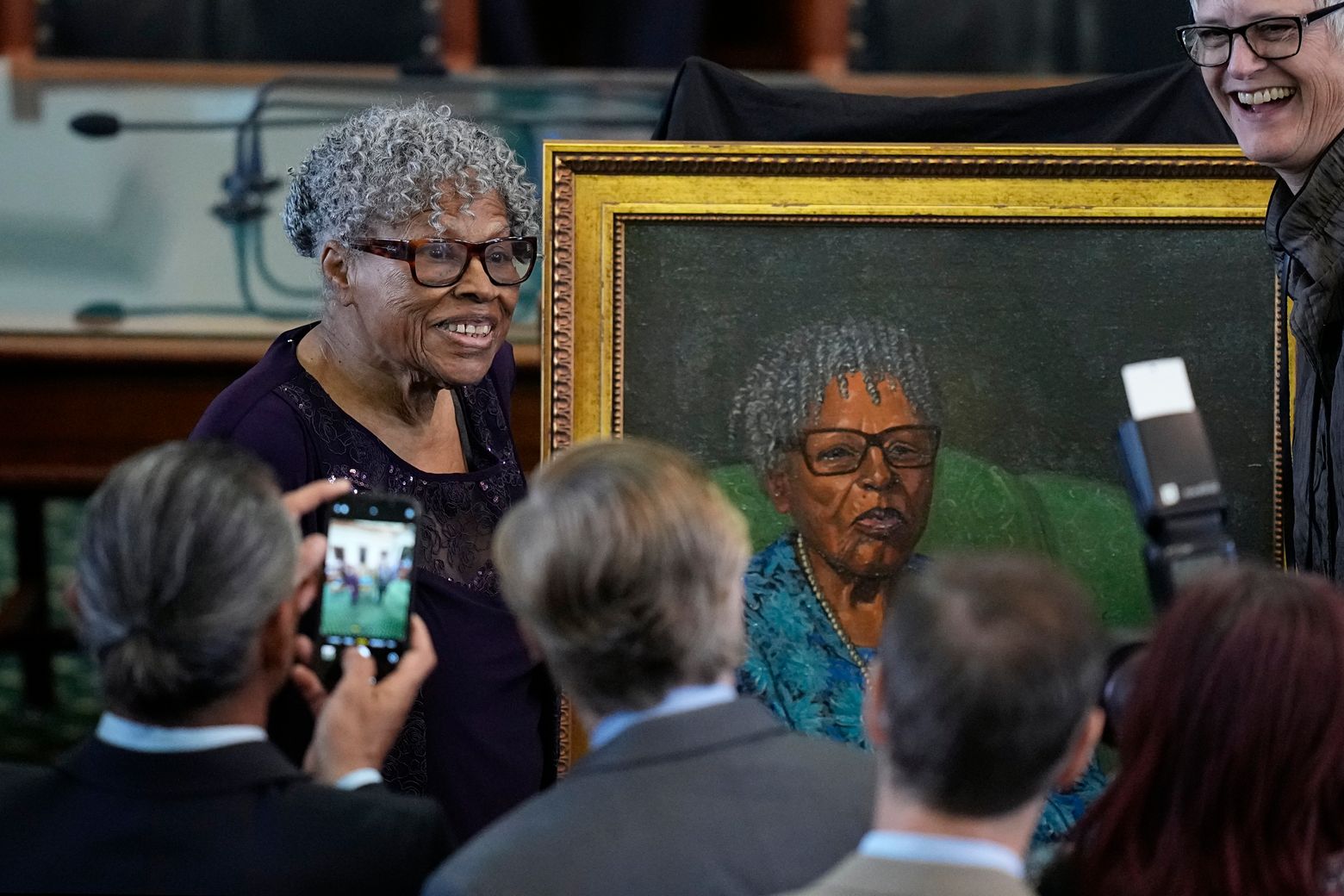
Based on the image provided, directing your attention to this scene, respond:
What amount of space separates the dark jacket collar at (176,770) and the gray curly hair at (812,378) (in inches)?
43.7

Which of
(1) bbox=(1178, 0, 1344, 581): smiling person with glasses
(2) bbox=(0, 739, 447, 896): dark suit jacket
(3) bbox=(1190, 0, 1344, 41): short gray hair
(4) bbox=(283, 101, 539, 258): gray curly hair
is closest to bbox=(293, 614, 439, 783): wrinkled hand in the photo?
(2) bbox=(0, 739, 447, 896): dark suit jacket

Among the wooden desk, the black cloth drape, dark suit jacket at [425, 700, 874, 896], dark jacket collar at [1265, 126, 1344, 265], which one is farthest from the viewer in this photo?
the wooden desk

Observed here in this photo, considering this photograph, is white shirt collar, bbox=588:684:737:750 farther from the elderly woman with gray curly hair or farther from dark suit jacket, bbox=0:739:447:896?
the elderly woman with gray curly hair

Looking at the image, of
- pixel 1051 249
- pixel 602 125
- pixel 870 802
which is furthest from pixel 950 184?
pixel 602 125

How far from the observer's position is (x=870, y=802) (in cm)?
174

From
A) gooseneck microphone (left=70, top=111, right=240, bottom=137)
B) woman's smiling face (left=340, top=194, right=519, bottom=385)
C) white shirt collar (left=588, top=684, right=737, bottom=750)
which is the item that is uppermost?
gooseneck microphone (left=70, top=111, right=240, bottom=137)

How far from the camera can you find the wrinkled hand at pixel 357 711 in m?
1.95

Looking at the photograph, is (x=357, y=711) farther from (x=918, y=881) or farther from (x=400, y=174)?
(x=400, y=174)

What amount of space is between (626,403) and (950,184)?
596 millimetres

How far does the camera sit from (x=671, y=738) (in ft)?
5.54

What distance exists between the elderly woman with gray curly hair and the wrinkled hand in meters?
0.42

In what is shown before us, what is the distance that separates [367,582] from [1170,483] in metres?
0.92

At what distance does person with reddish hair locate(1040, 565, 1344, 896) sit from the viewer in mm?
1598

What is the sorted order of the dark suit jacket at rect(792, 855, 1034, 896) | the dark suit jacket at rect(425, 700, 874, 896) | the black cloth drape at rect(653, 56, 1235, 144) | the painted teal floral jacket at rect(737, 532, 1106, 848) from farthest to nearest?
the black cloth drape at rect(653, 56, 1235, 144) < the painted teal floral jacket at rect(737, 532, 1106, 848) < the dark suit jacket at rect(425, 700, 874, 896) < the dark suit jacket at rect(792, 855, 1034, 896)
